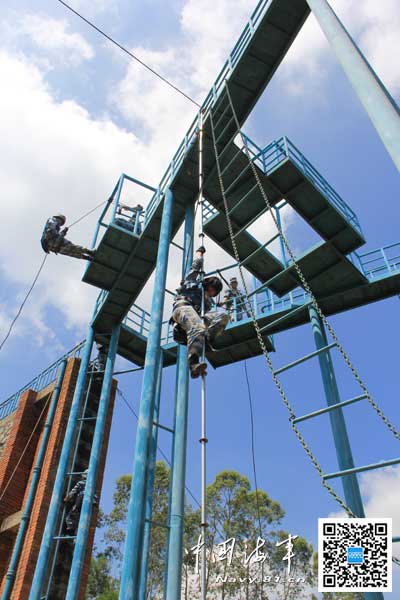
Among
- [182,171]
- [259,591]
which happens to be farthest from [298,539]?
[182,171]

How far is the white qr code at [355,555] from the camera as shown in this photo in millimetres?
4145

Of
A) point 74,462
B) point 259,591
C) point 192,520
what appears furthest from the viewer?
point 192,520

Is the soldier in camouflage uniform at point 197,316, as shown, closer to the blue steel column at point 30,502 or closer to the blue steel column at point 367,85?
the blue steel column at point 367,85

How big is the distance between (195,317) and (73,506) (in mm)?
8407

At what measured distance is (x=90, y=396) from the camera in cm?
1488

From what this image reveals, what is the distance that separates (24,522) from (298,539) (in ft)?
72.2

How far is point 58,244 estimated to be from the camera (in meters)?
12.6

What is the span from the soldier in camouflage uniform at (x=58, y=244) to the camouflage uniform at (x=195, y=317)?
21.3 ft

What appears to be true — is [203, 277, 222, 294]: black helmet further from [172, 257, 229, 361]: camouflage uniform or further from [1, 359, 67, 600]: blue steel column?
[1, 359, 67, 600]: blue steel column

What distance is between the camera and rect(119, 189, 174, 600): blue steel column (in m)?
6.30

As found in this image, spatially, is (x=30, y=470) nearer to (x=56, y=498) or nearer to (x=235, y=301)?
(x=56, y=498)

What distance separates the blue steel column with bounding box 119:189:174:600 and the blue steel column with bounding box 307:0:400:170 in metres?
4.89

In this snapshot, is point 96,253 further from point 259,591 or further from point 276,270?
point 259,591

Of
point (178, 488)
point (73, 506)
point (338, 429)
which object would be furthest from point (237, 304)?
point (178, 488)
